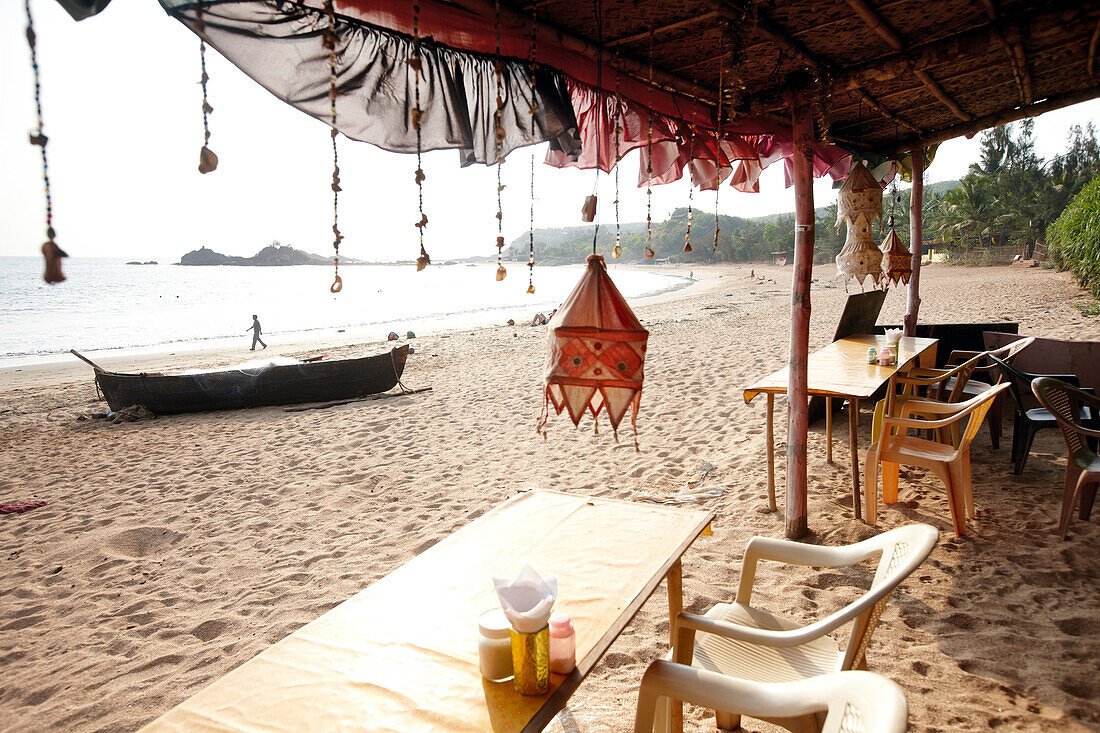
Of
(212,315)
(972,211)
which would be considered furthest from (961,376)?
(972,211)

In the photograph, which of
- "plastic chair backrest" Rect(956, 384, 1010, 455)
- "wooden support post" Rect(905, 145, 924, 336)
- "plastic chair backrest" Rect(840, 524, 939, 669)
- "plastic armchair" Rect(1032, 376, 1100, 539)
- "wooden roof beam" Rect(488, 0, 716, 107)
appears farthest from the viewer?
"wooden support post" Rect(905, 145, 924, 336)

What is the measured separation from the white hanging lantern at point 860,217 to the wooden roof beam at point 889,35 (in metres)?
0.76

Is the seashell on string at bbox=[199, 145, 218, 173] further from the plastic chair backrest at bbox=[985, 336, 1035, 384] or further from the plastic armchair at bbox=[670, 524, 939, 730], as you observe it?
the plastic chair backrest at bbox=[985, 336, 1035, 384]

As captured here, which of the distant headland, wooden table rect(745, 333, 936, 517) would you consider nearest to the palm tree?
wooden table rect(745, 333, 936, 517)

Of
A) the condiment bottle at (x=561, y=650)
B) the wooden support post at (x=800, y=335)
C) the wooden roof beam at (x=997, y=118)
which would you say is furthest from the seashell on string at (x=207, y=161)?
the wooden roof beam at (x=997, y=118)

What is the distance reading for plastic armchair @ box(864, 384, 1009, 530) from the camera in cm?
310

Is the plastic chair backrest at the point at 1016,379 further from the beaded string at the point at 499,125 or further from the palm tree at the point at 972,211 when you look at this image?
the palm tree at the point at 972,211

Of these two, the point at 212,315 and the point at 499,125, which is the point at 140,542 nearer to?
the point at 499,125

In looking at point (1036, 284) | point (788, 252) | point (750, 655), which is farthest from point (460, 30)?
point (788, 252)

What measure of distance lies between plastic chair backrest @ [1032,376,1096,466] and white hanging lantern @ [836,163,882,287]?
172cm

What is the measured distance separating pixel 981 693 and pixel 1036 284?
19.5m

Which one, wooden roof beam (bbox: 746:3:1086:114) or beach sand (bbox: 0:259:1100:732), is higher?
wooden roof beam (bbox: 746:3:1086:114)

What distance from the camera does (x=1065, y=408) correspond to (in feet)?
10.4

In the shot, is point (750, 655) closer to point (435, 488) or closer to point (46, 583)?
point (435, 488)
